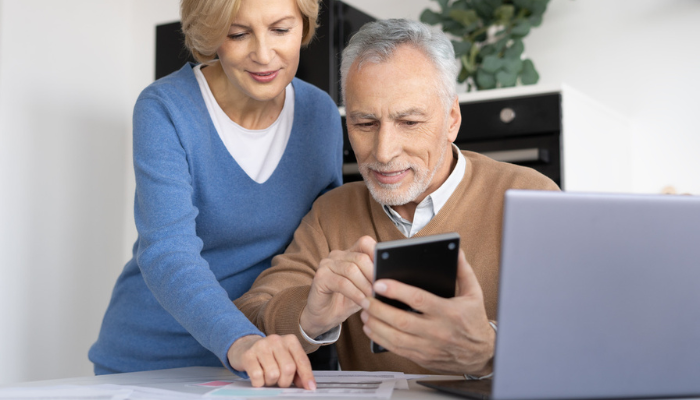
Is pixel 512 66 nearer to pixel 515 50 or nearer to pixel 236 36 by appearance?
pixel 515 50

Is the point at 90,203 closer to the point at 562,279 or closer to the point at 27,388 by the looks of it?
the point at 27,388

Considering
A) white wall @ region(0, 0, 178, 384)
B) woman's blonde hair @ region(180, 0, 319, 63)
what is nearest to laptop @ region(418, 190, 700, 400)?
woman's blonde hair @ region(180, 0, 319, 63)

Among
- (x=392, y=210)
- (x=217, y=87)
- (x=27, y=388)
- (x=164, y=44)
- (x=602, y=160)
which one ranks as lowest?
(x=27, y=388)

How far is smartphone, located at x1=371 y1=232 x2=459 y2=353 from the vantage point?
0.83 metres

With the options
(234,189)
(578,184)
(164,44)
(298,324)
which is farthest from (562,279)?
(164,44)

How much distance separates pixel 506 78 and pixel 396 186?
1085 millimetres

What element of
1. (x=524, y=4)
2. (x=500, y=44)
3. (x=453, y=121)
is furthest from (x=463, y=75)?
(x=453, y=121)

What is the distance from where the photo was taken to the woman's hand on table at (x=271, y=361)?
3.04 feet

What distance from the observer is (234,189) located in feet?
4.48

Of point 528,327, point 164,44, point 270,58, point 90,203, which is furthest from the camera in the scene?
point 90,203

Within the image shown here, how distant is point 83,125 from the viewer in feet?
9.01

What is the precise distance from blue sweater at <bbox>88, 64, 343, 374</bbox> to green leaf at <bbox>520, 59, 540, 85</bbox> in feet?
3.10

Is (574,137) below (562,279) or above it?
above

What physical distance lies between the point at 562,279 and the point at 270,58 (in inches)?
30.4
